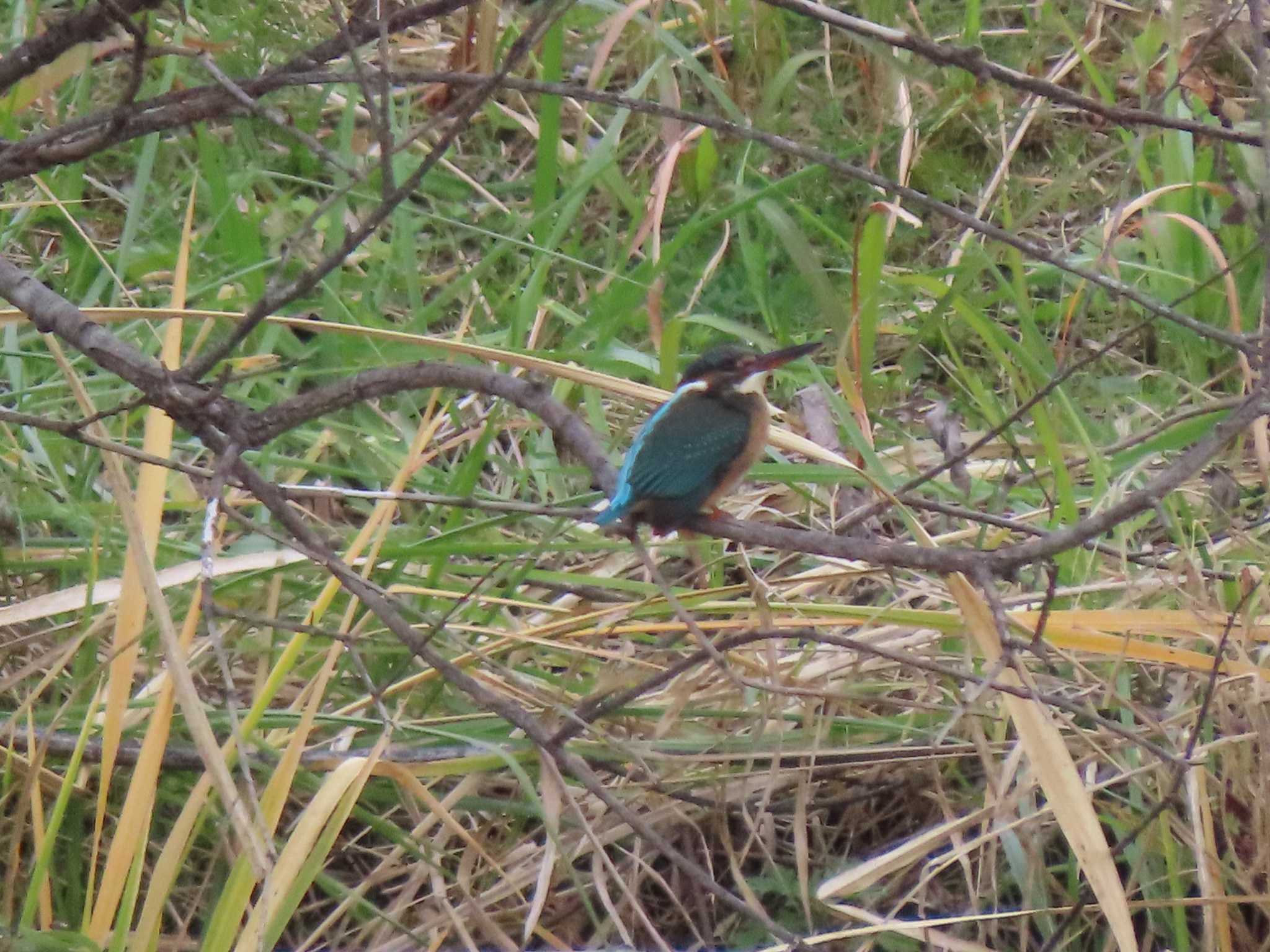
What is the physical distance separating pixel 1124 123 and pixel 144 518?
147 centimetres

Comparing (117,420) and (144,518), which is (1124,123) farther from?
(117,420)

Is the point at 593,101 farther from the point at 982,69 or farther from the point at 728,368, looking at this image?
the point at 728,368

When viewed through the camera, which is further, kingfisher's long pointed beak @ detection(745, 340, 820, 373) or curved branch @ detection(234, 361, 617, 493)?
kingfisher's long pointed beak @ detection(745, 340, 820, 373)

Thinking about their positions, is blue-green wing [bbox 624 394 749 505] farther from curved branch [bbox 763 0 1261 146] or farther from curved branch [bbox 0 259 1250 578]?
curved branch [bbox 763 0 1261 146]

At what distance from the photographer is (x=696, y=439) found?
2.43 m

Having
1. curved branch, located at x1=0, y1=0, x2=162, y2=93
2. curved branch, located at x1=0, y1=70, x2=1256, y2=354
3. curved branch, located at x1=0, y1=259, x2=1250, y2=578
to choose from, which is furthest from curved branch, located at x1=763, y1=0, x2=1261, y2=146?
curved branch, located at x1=0, y1=0, x2=162, y2=93

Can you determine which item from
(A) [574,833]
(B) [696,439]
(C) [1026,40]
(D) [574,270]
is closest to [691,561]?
(B) [696,439]

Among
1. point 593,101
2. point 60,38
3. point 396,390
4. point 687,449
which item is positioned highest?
point 60,38

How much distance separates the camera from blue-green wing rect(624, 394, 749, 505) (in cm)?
228

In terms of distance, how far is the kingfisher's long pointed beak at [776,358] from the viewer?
8.20 feet

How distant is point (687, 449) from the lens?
7.88 ft

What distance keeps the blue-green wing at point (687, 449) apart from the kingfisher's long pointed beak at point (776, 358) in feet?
0.33

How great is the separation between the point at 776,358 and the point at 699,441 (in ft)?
0.88

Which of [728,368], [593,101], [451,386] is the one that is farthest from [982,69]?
[728,368]
